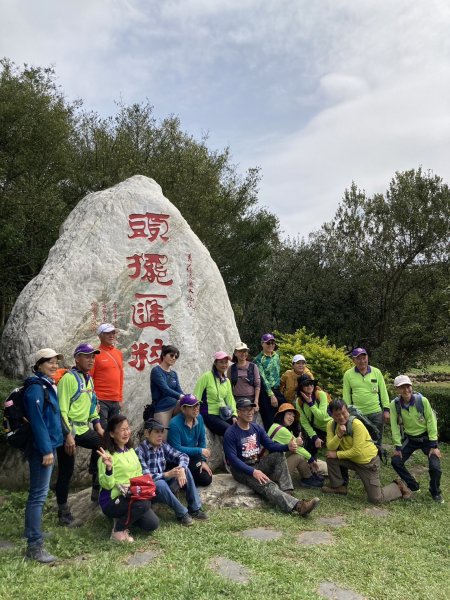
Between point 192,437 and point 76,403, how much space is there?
1504mm

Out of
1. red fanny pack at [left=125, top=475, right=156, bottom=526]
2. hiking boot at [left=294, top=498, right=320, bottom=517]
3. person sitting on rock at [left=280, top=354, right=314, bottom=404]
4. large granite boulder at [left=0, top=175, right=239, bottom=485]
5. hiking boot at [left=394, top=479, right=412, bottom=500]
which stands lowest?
hiking boot at [left=394, top=479, right=412, bottom=500]

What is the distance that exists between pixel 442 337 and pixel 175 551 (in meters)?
14.4

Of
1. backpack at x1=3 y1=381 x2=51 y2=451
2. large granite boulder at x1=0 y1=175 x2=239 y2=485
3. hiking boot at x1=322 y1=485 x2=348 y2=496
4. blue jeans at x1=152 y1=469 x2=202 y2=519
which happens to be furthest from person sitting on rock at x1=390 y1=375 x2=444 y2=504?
backpack at x1=3 y1=381 x2=51 y2=451

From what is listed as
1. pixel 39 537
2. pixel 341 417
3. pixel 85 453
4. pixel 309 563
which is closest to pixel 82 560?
pixel 39 537

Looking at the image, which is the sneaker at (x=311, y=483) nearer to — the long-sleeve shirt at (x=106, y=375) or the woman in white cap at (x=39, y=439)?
the long-sleeve shirt at (x=106, y=375)

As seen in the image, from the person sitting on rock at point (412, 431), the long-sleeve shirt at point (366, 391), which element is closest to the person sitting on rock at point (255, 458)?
the long-sleeve shirt at point (366, 391)

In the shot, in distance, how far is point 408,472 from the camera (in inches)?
279

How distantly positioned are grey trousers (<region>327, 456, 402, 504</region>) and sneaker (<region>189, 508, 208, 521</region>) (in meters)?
2.10

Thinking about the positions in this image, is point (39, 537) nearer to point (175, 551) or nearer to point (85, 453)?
point (175, 551)

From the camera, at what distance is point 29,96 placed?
13.6 m

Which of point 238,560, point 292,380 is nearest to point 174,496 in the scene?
point 238,560

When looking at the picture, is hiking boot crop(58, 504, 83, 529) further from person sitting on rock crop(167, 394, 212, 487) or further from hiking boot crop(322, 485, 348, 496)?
hiking boot crop(322, 485, 348, 496)

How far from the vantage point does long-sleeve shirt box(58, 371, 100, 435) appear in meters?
5.40

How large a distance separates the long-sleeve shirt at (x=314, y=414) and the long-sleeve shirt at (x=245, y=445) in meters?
1.08
